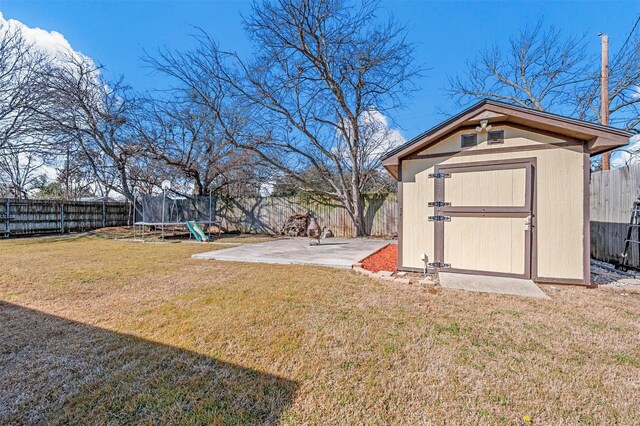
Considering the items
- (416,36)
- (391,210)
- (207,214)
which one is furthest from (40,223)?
(416,36)

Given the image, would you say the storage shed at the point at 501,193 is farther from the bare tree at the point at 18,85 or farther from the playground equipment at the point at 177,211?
the bare tree at the point at 18,85

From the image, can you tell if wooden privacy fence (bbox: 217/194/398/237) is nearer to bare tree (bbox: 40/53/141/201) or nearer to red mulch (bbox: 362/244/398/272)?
red mulch (bbox: 362/244/398/272)

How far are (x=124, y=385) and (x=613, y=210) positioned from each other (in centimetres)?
784

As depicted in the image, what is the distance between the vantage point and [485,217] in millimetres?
4465

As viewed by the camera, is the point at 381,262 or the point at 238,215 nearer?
the point at 381,262

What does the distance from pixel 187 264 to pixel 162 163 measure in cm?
910

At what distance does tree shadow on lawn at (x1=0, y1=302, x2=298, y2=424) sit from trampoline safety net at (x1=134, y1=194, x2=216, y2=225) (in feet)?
28.0

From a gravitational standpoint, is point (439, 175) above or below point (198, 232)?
above

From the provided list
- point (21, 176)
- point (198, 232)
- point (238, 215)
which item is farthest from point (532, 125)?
point (21, 176)

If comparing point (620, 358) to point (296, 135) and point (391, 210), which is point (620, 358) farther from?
point (296, 135)

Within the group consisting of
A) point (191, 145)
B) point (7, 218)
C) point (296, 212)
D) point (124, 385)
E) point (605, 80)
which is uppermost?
point (605, 80)

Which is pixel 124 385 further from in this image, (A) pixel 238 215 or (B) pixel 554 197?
(A) pixel 238 215

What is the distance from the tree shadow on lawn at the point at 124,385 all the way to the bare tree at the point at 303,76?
8.76 meters

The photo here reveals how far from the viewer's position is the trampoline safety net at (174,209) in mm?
10359
